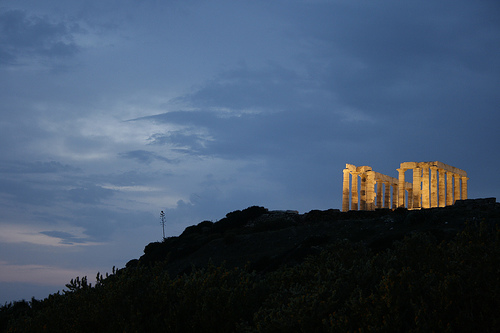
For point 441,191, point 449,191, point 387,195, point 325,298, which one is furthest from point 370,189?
point 325,298

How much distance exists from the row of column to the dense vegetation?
51035 mm

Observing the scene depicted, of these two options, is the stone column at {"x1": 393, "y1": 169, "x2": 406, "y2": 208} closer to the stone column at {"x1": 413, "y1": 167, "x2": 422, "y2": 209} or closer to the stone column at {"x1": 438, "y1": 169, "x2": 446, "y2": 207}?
the stone column at {"x1": 413, "y1": 167, "x2": 422, "y2": 209}

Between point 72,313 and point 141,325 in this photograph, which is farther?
point 72,313

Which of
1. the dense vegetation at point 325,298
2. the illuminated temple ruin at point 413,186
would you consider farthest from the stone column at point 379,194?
the dense vegetation at point 325,298

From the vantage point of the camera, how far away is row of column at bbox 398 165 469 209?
6419cm

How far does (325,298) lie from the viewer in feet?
36.4

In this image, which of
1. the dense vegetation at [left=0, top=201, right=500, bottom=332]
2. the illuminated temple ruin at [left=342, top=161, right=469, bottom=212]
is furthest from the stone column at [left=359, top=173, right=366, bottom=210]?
the dense vegetation at [left=0, top=201, right=500, bottom=332]

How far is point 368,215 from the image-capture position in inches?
1939

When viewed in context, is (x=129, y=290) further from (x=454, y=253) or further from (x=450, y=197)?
(x=450, y=197)

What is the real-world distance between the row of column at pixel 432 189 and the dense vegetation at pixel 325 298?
5103cm

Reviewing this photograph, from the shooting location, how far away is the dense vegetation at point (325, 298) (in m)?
9.71

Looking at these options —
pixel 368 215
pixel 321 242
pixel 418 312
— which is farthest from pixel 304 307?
pixel 368 215

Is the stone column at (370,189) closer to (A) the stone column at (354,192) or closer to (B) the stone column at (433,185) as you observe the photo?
(A) the stone column at (354,192)

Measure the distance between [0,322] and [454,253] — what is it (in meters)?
16.7
